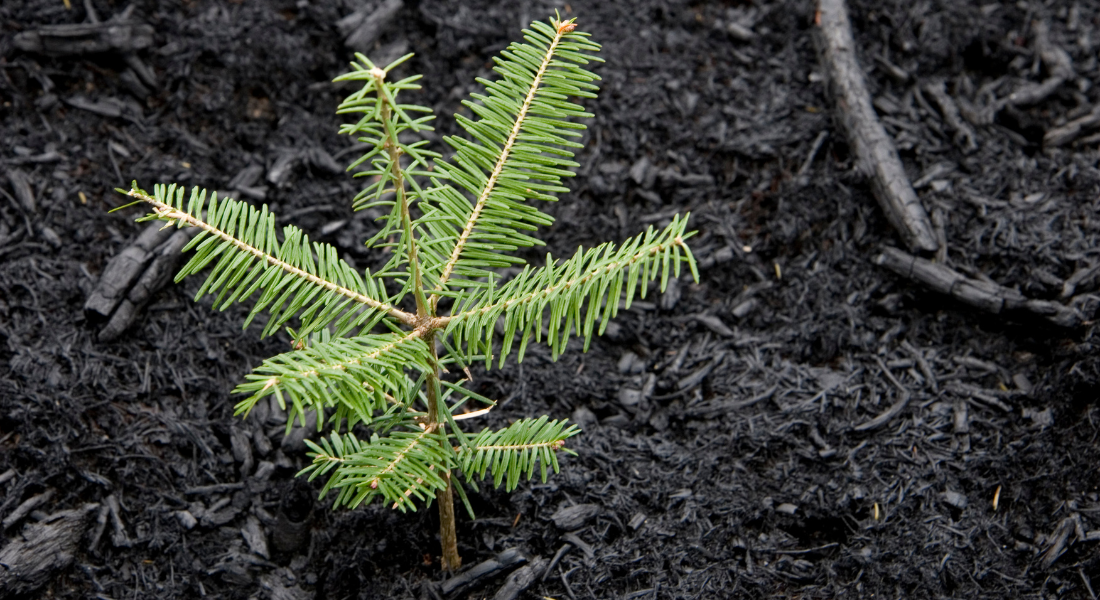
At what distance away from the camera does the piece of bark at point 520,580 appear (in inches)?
78.4

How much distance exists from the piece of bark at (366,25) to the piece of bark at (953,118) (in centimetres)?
208

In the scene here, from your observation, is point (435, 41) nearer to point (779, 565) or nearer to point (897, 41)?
point (897, 41)

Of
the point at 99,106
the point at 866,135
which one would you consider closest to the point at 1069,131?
the point at 866,135

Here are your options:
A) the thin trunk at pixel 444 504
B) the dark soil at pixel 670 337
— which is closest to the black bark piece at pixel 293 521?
the dark soil at pixel 670 337

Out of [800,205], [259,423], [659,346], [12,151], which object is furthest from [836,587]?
[12,151]

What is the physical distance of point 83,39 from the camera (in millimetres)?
2820

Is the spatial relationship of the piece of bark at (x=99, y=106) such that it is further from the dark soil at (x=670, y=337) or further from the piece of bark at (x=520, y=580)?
the piece of bark at (x=520, y=580)

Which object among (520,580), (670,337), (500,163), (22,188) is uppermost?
(500,163)

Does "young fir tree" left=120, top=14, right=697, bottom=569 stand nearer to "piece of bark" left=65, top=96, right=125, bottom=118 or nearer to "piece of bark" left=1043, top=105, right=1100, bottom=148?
"piece of bark" left=65, top=96, right=125, bottom=118

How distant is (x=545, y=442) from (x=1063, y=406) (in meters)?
1.62

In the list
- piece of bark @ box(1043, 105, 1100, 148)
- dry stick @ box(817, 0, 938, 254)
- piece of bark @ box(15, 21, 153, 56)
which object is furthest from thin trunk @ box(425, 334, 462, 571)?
piece of bark @ box(1043, 105, 1100, 148)

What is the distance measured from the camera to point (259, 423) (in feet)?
7.62

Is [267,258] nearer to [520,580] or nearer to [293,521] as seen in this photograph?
[293,521]

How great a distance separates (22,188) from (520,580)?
2.01m
